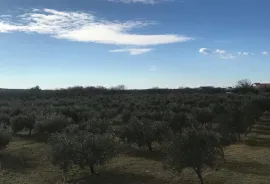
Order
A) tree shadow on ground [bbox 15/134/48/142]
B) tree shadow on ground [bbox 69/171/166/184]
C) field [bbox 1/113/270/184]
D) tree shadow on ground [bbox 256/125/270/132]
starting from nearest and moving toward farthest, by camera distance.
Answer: field [bbox 1/113/270/184] → tree shadow on ground [bbox 69/171/166/184] → tree shadow on ground [bbox 15/134/48/142] → tree shadow on ground [bbox 256/125/270/132]

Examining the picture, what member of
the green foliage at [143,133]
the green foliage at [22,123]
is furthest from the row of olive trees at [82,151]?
the green foliage at [22,123]

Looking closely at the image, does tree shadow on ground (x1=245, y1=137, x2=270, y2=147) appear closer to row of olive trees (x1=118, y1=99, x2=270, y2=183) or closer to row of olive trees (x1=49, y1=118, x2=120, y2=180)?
row of olive trees (x1=118, y1=99, x2=270, y2=183)

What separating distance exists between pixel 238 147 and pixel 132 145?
1065 cm

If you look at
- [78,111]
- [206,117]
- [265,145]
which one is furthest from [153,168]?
[78,111]

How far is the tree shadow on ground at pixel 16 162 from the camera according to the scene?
93.0ft

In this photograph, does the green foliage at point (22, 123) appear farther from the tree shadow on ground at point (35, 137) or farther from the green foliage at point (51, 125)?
the green foliage at point (51, 125)

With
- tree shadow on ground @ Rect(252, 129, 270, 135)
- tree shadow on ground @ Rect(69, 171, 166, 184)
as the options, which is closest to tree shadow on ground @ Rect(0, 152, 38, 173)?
tree shadow on ground @ Rect(69, 171, 166, 184)

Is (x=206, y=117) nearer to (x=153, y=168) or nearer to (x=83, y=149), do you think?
(x=153, y=168)

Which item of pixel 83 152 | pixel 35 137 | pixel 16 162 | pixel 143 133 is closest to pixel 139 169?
pixel 83 152

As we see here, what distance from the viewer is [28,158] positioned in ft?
104

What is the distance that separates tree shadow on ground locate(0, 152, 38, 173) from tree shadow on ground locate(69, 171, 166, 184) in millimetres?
6331

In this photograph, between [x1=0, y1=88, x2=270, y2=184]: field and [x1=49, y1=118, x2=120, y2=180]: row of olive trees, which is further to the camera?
[x1=49, y1=118, x2=120, y2=180]: row of olive trees

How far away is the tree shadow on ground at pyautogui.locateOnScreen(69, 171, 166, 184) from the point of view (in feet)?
77.3

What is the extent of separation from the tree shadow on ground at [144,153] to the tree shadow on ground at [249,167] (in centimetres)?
591
